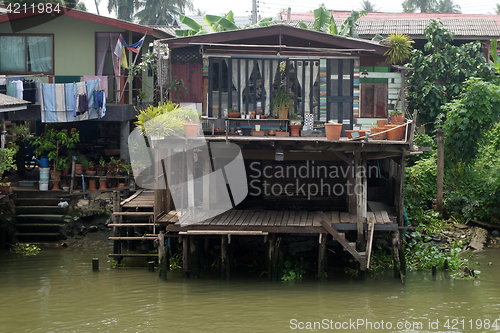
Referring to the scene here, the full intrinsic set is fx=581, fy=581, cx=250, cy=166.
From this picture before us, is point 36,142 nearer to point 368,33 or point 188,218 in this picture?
point 188,218

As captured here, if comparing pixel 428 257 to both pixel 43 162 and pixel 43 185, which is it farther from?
pixel 43 162

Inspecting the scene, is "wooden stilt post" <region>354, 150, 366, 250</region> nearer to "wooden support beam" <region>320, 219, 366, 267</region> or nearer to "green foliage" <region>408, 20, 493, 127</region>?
"wooden support beam" <region>320, 219, 366, 267</region>

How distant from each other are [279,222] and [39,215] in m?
8.73

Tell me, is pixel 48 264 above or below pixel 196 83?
below

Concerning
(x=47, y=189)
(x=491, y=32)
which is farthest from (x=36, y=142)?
(x=491, y=32)

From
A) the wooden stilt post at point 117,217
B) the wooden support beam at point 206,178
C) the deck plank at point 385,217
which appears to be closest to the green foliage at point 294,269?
the deck plank at point 385,217

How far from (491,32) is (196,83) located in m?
14.7

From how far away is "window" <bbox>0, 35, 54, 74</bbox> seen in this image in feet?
68.7

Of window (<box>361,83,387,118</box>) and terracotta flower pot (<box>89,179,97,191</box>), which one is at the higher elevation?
window (<box>361,83,387,118</box>)

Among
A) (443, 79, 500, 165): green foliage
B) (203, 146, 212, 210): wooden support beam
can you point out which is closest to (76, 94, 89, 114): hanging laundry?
(203, 146, 212, 210): wooden support beam

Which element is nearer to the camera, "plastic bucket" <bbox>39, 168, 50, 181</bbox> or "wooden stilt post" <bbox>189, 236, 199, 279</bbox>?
"wooden stilt post" <bbox>189, 236, 199, 279</bbox>

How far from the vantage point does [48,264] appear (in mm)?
17156

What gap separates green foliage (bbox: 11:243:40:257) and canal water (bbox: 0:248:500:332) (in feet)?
4.35

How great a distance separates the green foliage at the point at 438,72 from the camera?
21438 mm
